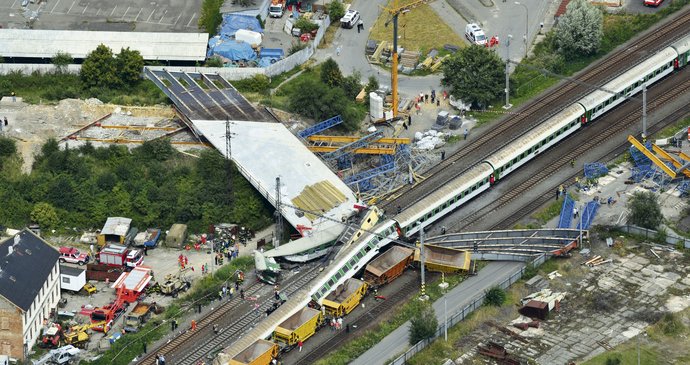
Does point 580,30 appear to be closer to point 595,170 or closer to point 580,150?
point 580,150

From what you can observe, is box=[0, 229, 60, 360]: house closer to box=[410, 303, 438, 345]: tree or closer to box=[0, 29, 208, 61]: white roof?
box=[410, 303, 438, 345]: tree

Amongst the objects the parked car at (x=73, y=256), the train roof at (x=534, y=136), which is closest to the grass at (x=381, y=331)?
the train roof at (x=534, y=136)

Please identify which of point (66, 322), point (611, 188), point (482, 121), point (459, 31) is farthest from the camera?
point (459, 31)

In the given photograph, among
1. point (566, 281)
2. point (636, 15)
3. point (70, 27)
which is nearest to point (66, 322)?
point (566, 281)

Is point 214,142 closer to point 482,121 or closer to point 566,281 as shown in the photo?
point 482,121

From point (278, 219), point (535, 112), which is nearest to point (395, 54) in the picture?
point (535, 112)

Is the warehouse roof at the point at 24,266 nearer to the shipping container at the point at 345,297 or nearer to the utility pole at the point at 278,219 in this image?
the utility pole at the point at 278,219
